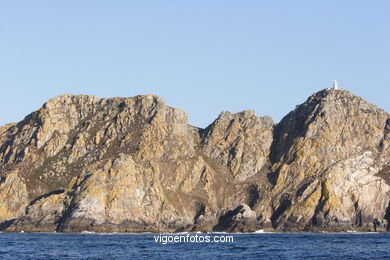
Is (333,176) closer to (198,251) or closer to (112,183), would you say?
(112,183)

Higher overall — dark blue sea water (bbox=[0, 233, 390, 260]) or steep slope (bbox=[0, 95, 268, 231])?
steep slope (bbox=[0, 95, 268, 231])

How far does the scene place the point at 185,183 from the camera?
18575cm

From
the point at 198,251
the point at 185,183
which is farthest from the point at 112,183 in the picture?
the point at 198,251

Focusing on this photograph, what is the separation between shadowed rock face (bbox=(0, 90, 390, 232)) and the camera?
164750mm

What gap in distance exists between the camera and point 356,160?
18588 centimetres

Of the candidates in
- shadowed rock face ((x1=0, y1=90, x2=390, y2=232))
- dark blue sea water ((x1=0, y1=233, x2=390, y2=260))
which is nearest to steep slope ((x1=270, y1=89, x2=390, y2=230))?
shadowed rock face ((x1=0, y1=90, x2=390, y2=232))

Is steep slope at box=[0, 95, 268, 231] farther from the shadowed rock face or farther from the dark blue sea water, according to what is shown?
the dark blue sea water

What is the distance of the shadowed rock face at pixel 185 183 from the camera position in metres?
165

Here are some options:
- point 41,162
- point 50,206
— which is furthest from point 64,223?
point 41,162

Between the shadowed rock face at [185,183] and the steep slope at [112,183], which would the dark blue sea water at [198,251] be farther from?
the shadowed rock face at [185,183]

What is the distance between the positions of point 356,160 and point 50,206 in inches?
3720

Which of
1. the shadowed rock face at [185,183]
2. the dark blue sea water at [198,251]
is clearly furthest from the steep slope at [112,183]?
the dark blue sea water at [198,251]

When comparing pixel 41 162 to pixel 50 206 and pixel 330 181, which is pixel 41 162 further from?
pixel 330 181

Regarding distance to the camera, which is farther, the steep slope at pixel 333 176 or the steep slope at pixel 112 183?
the steep slope at pixel 333 176
